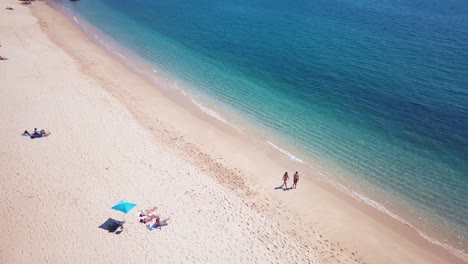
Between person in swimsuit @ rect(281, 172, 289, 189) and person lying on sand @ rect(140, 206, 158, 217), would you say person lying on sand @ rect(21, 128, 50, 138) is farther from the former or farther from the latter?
person in swimsuit @ rect(281, 172, 289, 189)

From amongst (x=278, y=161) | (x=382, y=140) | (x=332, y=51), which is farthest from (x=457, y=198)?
(x=332, y=51)

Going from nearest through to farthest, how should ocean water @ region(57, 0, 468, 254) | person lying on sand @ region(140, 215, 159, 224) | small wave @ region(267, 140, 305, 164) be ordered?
person lying on sand @ region(140, 215, 159, 224) < ocean water @ region(57, 0, 468, 254) < small wave @ region(267, 140, 305, 164)

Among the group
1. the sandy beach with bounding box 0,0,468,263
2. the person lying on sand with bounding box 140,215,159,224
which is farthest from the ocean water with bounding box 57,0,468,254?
the person lying on sand with bounding box 140,215,159,224

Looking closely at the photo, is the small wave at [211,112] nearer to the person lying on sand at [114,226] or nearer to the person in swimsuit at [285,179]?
the person in swimsuit at [285,179]

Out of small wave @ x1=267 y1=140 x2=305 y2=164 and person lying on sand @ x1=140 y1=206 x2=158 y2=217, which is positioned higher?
small wave @ x1=267 y1=140 x2=305 y2=164

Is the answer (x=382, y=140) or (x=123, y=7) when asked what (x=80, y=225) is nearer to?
(x=382, y=140)
